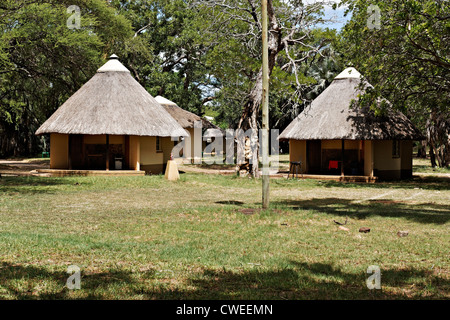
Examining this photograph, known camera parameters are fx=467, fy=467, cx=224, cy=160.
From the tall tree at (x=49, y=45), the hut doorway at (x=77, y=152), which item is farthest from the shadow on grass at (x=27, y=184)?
the hut doorway at (x=77, y=152)

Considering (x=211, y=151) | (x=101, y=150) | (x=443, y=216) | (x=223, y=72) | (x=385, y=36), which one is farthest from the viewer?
(x=211, y=151)

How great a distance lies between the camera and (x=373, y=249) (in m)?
7.64

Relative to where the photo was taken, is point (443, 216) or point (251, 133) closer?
point (443, 216)

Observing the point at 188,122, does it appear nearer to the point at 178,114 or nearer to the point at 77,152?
the point at 178,114

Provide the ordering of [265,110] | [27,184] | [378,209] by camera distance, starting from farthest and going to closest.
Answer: [27,184], [378,209], [265,110]

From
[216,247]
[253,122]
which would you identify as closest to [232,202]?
[216,247]

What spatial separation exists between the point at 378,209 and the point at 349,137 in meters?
→ 9.98

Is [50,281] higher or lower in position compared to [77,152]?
lower

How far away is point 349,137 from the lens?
22.0 metres

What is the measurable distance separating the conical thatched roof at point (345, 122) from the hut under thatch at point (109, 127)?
269 inches

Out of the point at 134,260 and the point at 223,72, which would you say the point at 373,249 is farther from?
the point at 223,72

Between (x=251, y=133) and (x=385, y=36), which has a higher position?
(x=385, y=36)
